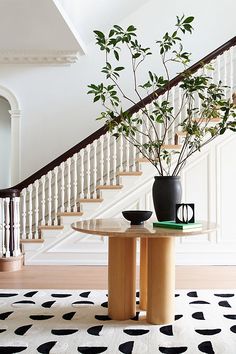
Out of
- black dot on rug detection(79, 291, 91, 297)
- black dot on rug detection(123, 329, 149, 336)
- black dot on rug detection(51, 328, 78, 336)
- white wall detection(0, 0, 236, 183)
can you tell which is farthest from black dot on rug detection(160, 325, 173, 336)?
white wall detection(0, 0, 236, 183)

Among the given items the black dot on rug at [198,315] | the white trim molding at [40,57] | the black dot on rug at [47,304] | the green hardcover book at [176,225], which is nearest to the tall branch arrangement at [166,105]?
the green hardcover book at [176,225]

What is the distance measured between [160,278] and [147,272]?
4.8 inches

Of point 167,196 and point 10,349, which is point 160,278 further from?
point 10,349

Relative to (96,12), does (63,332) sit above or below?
below

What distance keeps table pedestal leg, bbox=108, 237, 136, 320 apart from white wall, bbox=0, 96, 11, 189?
14.0 feet

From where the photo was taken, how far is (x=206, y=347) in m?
2.24

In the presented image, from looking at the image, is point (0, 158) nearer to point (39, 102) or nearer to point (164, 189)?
point (39, 102)

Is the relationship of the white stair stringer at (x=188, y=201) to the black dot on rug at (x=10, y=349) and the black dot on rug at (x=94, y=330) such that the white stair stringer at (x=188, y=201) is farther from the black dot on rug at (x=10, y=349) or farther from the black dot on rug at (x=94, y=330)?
the black dot on rug at (x=10, y=349)

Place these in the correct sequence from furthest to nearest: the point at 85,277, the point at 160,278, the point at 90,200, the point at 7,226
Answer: the point at 90,200
the point at 7,226
the point at 85,277
the point at 160,278

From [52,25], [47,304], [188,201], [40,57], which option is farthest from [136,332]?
[40,57]

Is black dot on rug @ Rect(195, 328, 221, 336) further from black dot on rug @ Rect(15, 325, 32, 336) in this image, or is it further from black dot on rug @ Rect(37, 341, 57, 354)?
black dot on rug @ Rect(15, 325, 32, 336)

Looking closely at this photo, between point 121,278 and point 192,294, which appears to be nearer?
point 121,278

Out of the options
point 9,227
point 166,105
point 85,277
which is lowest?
point 85,277

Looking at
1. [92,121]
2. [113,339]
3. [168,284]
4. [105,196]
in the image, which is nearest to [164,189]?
[168,284]
